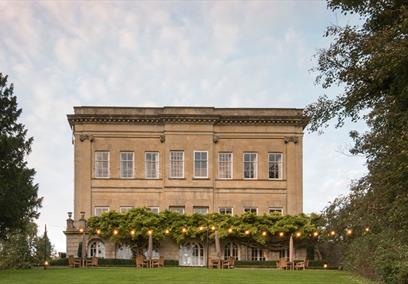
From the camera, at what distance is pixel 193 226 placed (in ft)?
135

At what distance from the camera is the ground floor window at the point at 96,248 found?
4231cm

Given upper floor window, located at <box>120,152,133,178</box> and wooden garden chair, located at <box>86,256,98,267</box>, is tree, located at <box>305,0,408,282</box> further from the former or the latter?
upper floor window, located at <box>120,152,133,178</box>

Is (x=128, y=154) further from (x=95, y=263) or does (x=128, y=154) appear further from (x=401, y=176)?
(x=401, y=176)

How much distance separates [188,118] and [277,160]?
6540 millimetres

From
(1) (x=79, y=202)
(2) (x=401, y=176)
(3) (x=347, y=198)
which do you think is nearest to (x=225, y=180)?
(1) (x=79, y=202)

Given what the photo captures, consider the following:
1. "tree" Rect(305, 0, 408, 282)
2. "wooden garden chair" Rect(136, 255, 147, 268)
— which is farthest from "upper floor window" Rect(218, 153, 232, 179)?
"tree" Rect(305, 0, 408, 282)

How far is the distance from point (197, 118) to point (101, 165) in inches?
276

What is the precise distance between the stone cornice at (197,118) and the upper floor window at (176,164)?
2126 millimetres

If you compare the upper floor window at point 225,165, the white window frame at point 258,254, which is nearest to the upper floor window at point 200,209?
the upper floor window at point 225,165

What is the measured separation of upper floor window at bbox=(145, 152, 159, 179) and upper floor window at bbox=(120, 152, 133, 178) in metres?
1.05

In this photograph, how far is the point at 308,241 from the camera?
138 feet

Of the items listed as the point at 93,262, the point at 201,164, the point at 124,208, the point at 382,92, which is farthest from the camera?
the point at 201,164

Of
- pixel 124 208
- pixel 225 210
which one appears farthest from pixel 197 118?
pixel 124 208

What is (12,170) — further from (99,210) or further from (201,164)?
(201,164)
